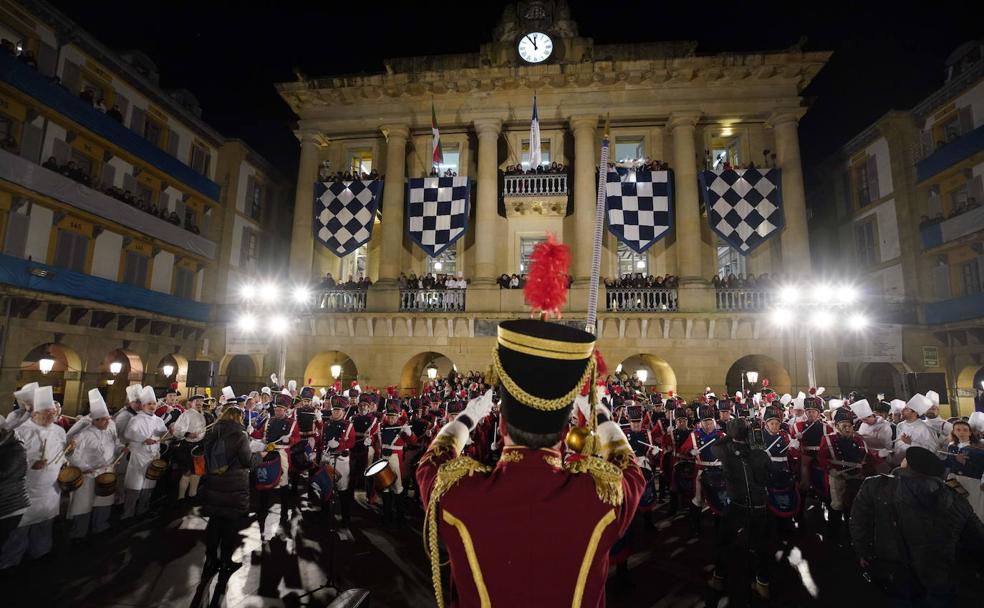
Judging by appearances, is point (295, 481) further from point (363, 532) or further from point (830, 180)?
point (830, 180)

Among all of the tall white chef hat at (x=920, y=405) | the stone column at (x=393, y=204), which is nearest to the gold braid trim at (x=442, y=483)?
the tall white chef hat at (x=920, y=405)

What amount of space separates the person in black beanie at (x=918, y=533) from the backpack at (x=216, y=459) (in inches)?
275

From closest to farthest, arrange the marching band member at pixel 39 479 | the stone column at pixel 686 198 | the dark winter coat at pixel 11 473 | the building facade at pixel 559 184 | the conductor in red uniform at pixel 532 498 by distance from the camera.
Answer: the conductor in red uniform at pixel 532 498, the dark winter coat at pixel 11 473, the marching band member at pixel 39 479, the building facade at pixel 559 184, the stone column at pixel 686 198

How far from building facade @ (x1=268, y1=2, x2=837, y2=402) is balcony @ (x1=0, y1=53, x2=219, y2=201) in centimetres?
627

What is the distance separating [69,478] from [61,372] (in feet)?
60.5

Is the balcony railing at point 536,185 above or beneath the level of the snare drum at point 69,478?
above

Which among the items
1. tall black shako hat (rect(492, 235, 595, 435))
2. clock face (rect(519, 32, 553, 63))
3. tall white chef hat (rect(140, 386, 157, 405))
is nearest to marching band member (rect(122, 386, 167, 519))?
tall white chef hat (rect(140, 386, 157, 405))

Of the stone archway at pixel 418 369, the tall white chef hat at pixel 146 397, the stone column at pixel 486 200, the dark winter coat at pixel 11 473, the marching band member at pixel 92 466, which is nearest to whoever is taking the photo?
the dark winter coat at pixel 11 473

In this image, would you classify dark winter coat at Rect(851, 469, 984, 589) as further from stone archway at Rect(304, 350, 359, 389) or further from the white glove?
stone archway at Rect(304, 350, 359, 389)

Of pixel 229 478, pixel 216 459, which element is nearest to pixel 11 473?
pixel 216 459

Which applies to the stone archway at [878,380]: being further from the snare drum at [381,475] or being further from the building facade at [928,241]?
the snare drum at [381,475]

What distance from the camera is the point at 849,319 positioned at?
19.9 meters

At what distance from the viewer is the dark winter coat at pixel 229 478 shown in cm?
575

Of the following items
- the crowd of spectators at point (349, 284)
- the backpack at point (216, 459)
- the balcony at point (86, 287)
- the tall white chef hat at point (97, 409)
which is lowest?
the backpack at point (216, 459)
